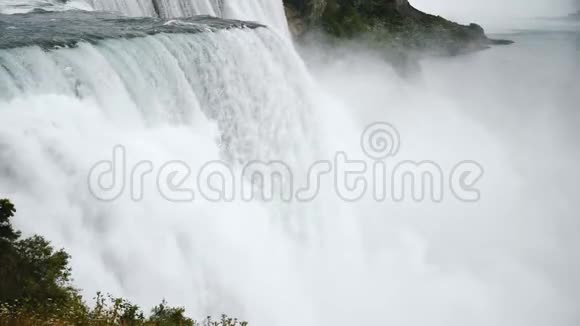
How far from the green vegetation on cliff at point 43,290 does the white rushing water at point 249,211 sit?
22.0 inches

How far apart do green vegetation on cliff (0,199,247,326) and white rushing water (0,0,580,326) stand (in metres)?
0.56

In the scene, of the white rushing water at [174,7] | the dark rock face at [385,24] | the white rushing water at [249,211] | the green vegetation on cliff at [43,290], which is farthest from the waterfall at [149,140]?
the dark rock face at [385,24]

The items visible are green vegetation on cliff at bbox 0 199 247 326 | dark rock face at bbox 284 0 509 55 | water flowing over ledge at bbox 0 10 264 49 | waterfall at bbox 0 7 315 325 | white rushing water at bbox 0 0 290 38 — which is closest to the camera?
green vegetation on cliff at bbox 0 199 247 326

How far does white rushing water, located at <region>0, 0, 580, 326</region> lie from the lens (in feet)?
29.6

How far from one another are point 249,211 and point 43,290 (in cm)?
623

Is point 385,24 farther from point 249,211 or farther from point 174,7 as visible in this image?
point 249,211

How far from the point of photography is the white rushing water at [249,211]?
903cm

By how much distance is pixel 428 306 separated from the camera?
16562mm

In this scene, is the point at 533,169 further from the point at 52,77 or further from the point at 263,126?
the point at 52,77

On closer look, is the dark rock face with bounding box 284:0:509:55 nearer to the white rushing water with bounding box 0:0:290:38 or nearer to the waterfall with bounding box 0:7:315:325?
the white rushing water with bounding box 0:0:290:38

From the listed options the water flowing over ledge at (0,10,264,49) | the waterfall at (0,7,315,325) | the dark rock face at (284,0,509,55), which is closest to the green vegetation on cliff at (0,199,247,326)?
the waterfall at (0,7,315,325)

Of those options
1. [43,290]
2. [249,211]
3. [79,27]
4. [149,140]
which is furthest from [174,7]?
[43,290]

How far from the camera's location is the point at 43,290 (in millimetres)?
7250

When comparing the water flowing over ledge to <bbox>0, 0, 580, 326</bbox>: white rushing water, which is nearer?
<bbox>0, 0, 580, 326</bbox>: white rushing water
